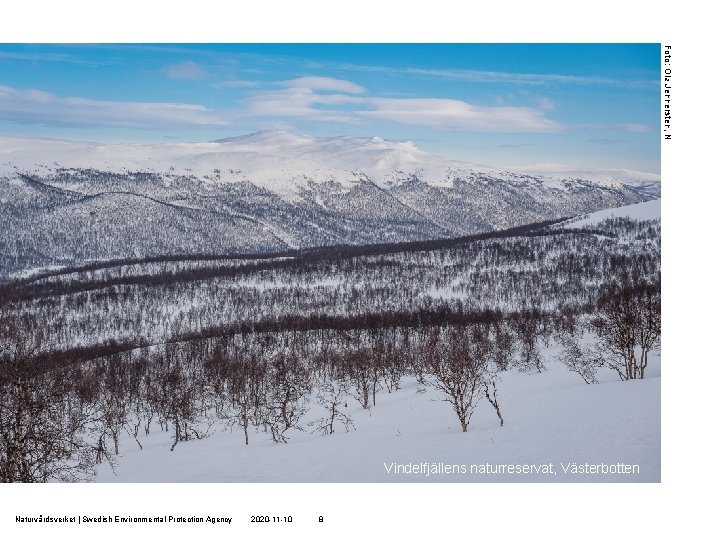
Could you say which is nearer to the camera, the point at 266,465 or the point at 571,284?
the point at 266,465

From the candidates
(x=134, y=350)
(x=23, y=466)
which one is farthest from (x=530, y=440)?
(x=134, y=350)

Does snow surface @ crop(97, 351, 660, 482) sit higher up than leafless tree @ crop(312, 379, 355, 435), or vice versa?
snow surface @ crop(97, 351, 660, 482)

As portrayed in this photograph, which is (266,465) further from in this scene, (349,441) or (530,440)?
(530,440)

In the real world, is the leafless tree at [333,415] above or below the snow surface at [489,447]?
below

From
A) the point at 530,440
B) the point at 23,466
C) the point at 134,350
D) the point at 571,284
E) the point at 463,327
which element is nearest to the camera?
the point at 23,466

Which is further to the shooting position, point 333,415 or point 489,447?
point 333,415

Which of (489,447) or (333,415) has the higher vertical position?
(489,447)

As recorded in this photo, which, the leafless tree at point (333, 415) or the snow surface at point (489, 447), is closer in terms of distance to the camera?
the snow surface at point (489, 447)

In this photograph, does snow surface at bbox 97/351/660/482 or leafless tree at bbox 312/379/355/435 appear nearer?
snow surface at bbox 97/351/660/482
